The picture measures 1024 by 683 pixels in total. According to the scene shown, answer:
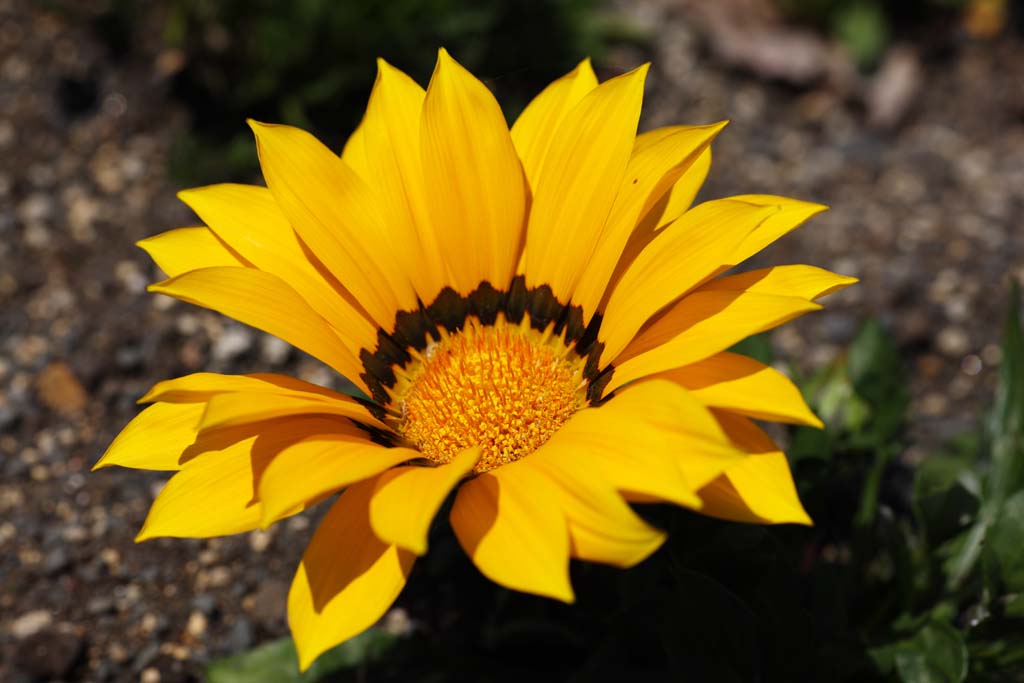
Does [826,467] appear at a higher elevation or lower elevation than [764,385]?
lower

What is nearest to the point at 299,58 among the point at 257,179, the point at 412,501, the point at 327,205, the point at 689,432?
the point at 257,179

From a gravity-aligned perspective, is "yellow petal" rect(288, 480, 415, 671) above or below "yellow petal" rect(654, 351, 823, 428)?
above

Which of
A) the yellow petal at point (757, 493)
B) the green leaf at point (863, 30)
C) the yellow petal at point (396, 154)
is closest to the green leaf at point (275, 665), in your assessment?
the yellow petal at point (396, 154)

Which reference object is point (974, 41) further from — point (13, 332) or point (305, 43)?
point (13, 332)

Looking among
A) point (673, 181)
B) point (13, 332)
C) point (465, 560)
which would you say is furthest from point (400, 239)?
point (13, 332)

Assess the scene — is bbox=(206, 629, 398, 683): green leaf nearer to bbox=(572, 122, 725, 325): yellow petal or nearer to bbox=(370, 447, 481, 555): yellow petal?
bbox=(370, 447, 481, 555): yellow petal

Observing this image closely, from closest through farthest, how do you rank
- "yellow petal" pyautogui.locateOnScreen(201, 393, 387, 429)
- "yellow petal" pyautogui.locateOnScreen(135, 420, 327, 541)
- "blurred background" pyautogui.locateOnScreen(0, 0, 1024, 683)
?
"yellow petal" pyautogui.locateOnScreen(201, 393, 387, 429) < "yellow petal" pyautogui.locateOnScreen(135, 420, 327, 541) < "blurred background" pyautogui.locateOnScreen(0, 0, 1024, 683)

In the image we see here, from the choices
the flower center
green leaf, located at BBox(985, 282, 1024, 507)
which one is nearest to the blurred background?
green leaf, located at BBox(985, 282, 1024, 507)
